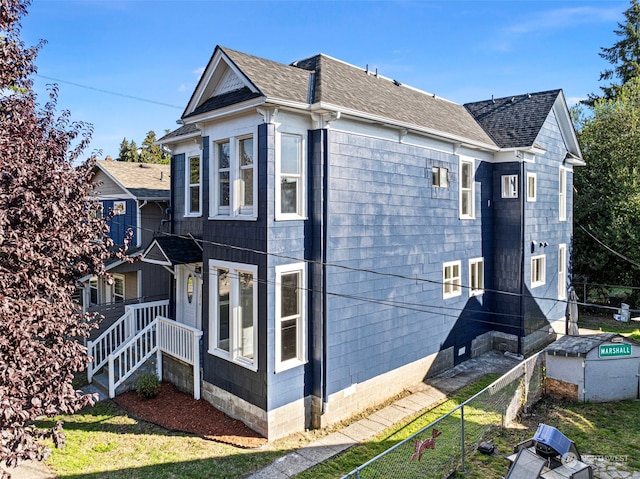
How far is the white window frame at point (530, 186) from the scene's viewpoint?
50.4 ft

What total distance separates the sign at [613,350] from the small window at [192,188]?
11866mm

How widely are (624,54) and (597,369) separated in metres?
32.5

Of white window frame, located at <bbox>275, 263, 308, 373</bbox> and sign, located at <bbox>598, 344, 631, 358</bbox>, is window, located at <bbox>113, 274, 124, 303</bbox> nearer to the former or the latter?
white window frame, located at <bbox>275, 263, 308, 373</bbox>

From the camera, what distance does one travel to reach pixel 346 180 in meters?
10.1

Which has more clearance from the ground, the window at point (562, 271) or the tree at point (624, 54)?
the tree at point (624, 54)

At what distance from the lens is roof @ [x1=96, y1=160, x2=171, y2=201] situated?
16.4m

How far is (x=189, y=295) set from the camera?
44.2 ft

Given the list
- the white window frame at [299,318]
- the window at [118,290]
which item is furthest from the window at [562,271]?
the window at [118,290]

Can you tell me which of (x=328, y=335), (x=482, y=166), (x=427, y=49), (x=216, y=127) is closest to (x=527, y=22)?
(x=427, y=49)

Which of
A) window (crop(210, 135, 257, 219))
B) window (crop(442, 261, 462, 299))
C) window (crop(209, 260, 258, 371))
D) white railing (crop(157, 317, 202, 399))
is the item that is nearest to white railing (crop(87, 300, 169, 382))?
white railing (crop(157, 317, 202, 399))

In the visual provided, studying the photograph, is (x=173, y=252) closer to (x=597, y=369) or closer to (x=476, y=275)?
(x=476, y=275)

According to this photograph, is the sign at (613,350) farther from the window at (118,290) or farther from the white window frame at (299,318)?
the window at (118,290)

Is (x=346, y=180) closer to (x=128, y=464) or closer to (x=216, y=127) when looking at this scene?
(x=216, y=127)

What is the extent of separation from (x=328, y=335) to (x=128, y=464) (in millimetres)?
4607
